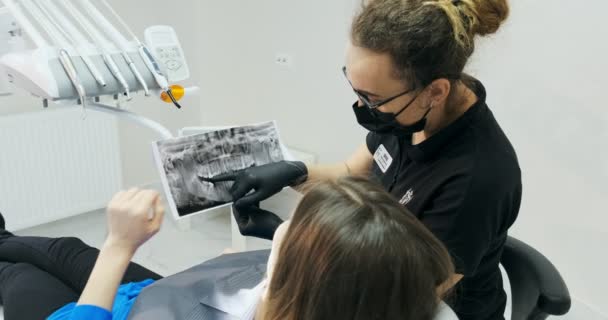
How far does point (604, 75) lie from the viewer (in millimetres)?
1511

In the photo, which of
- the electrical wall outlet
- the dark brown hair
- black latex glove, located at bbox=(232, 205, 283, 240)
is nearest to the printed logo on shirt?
the dark brown hair

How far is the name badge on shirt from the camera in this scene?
1197 millimetres

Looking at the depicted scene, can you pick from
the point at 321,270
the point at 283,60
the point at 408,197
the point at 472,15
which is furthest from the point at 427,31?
the point at 283,60

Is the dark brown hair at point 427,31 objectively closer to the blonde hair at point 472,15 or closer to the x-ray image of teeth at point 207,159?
the blonde hair at point 472,15

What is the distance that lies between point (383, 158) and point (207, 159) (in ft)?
1.65

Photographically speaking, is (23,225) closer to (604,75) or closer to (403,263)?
(403,263)

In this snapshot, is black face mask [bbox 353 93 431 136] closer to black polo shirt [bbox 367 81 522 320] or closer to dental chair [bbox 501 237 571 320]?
black polo shirt [bbox 367 81 522 320]

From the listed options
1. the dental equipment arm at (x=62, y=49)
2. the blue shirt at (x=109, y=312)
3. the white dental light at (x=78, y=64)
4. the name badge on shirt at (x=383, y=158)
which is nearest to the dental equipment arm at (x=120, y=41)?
the white dental light at (x=78, y=64)

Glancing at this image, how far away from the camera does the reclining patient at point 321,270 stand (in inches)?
26.1

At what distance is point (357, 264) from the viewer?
25.8 inches

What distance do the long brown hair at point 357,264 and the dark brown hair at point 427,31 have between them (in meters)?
0.31

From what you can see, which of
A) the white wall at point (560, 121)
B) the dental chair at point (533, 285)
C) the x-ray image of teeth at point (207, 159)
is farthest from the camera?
the white wall at point (560, 121)

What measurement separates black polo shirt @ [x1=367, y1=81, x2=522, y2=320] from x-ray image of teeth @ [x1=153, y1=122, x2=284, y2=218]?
52 centimetres

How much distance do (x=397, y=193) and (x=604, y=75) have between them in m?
0.89
